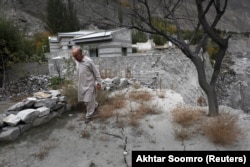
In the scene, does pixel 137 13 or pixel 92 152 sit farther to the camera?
pixel 137 13

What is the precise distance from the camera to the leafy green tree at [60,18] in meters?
33.4

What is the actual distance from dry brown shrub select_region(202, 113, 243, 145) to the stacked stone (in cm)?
342

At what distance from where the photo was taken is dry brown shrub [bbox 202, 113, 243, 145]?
3.85 m

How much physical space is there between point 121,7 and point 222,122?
3.41 meters

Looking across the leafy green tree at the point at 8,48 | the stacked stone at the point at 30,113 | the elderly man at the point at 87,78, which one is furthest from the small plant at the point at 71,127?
the leafy green tree at the point at 8,48

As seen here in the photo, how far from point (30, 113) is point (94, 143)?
63.2 inches

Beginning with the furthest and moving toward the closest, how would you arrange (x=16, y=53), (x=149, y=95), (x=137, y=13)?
(x=16, y=53), (x=149, y=95), (x=137, y=13)

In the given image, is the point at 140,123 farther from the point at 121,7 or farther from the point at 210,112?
the point at 121,7

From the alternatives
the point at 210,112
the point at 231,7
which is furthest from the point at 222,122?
the point at 231,7

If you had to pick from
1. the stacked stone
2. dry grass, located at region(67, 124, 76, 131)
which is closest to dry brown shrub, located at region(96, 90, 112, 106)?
the stacked stone

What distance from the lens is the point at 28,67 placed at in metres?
11.6

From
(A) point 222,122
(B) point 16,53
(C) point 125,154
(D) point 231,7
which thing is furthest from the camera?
(B) point 16,53

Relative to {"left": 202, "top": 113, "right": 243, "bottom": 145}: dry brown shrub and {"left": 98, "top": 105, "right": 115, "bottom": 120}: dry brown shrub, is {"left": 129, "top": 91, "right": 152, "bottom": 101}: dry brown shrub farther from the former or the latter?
{"left": 202, "top": 113, "right": 243, "bottom": 145}: dry brown shrub

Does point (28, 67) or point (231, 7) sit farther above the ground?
point (231, 7)
